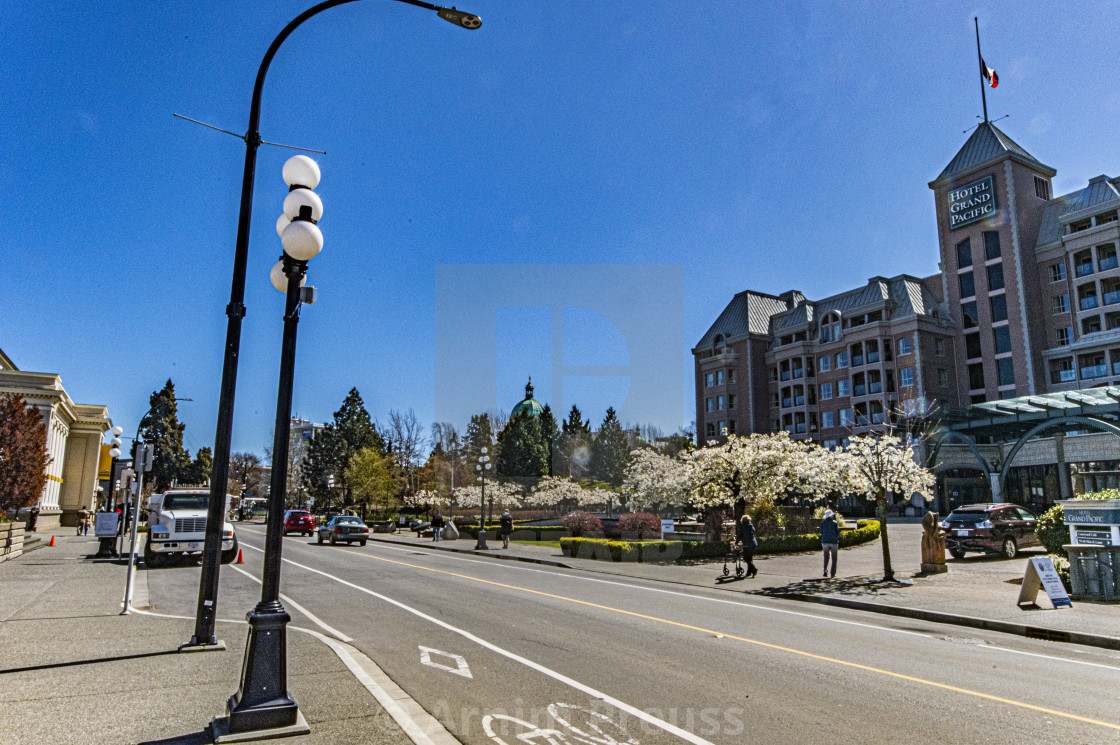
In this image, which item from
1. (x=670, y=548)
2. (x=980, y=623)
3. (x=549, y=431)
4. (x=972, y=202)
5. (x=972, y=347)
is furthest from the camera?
(x=549, y=431)

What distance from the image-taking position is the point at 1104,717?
242 inches

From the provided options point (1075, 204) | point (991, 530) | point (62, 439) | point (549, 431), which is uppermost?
point (1075, 204)

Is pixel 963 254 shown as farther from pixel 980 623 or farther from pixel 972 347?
pixel 980 623

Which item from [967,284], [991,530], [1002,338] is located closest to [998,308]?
[1002,338]

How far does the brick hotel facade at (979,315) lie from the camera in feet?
197

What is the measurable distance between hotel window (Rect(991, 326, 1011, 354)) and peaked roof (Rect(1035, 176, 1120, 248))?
8.26 meters

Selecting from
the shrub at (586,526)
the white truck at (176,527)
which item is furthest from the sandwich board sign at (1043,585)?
the shrub at (586,526)

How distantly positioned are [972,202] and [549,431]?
6385cm

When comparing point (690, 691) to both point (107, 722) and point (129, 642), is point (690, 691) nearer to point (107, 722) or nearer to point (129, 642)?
point (107, 722)

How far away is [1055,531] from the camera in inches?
658

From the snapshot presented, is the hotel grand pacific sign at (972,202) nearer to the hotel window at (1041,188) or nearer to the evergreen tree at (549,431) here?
the hotel window at (1041,188)

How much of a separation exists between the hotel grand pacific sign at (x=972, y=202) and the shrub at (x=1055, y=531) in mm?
59876

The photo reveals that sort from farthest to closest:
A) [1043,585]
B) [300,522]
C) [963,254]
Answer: [963,254]
[300,522]
[1043,585]

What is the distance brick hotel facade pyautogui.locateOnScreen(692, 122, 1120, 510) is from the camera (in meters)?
60.1
